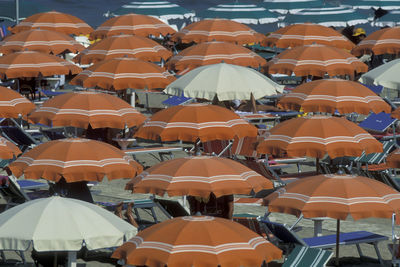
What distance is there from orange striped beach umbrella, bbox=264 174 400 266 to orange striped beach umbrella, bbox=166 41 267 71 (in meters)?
10.4

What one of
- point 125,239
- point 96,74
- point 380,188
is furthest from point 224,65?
point 125,239

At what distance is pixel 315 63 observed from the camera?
20219mm

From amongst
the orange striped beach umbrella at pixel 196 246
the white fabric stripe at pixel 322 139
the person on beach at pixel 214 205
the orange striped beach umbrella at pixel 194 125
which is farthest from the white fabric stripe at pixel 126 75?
the orange striped beach umbrella at pixel 196 246

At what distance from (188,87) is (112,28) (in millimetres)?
8753

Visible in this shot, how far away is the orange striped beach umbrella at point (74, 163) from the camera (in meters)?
12.0

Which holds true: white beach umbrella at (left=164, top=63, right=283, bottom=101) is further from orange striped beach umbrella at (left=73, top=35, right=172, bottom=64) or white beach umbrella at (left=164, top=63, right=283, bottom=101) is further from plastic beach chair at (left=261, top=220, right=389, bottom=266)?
plastic beach chair at (left=261, top=220, right=389, bottom=266)

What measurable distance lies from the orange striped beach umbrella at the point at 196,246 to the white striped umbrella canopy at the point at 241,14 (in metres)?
20.4

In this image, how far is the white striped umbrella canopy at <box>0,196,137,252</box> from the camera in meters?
8.93

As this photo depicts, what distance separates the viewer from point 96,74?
18484 millimetres

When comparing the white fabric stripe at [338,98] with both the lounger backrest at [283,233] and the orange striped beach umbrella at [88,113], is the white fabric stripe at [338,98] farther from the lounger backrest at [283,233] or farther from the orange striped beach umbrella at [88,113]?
the lounger backrest at [283,233]

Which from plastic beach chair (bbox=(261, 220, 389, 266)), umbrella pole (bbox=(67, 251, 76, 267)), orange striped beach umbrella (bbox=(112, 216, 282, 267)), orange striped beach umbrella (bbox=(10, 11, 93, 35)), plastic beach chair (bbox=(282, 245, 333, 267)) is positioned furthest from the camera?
orange striped beach umbrella (bbox=(10, 11, 93, 35))

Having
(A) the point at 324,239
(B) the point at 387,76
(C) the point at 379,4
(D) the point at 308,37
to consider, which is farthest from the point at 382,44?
(A) the point at 324,239

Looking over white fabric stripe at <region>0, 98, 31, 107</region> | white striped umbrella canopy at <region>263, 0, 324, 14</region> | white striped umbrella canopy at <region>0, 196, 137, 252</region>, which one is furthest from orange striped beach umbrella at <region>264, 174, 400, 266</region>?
white striped umbrella canopy at <region>263, 0, 324, 14</region>

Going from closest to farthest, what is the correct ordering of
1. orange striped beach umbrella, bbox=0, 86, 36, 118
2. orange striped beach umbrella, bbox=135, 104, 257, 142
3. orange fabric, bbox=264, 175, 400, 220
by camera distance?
orange fabric, bbox=264, 175, 400, 220, orange striped beach umbrella, bbox=135, 104, 257, 142, orange striped beach umbrella, bbox=0, 86, 36, 118
